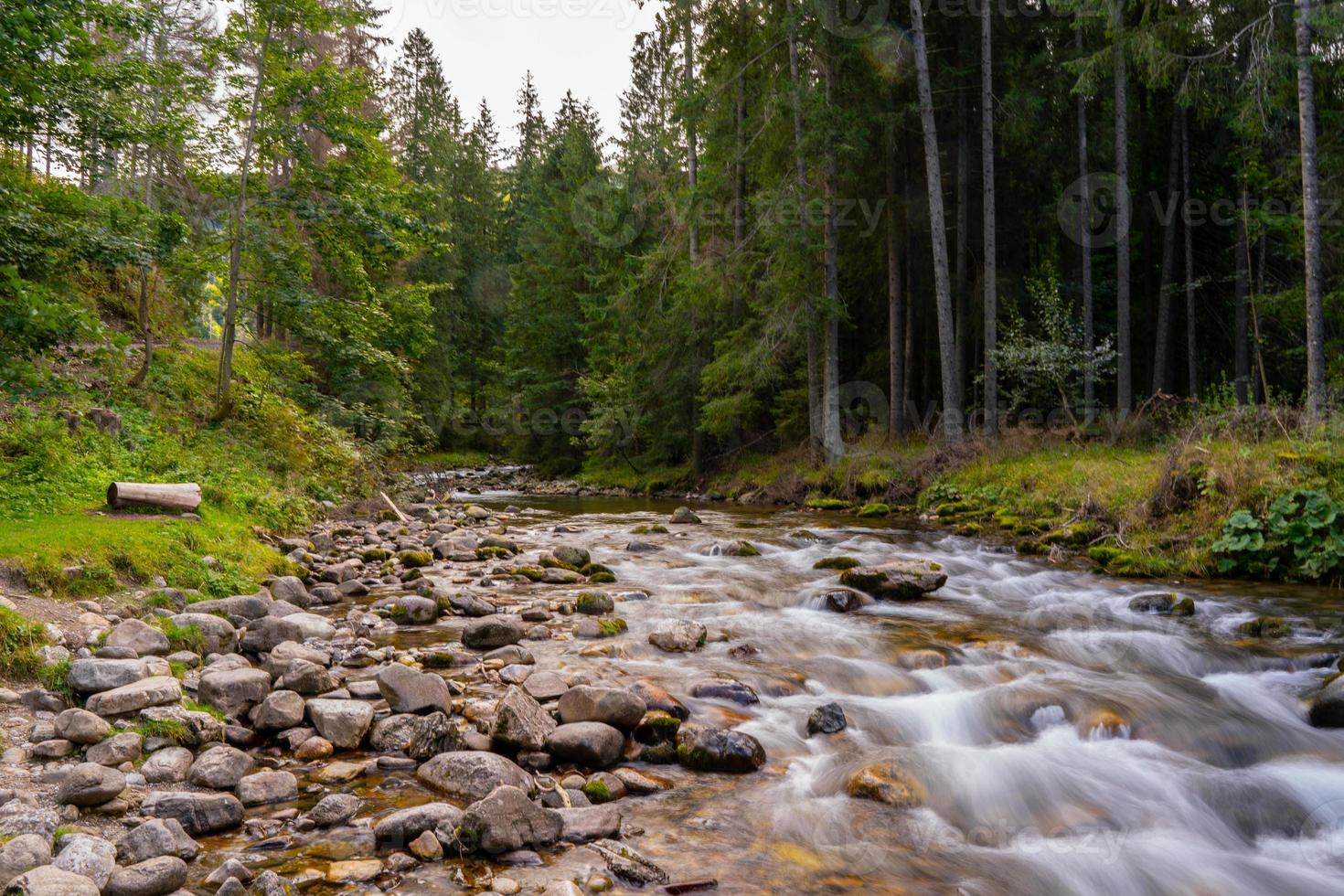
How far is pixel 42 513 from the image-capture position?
7059 mm

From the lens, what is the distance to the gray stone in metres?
5.09

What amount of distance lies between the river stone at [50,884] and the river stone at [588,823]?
5.80 ft

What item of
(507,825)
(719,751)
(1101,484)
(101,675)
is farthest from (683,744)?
(1101,484)

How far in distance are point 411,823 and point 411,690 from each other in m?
1.42

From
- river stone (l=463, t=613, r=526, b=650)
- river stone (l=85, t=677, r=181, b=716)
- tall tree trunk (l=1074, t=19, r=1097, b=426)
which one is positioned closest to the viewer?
river stone (l=85, t=677, r=181, b=716)

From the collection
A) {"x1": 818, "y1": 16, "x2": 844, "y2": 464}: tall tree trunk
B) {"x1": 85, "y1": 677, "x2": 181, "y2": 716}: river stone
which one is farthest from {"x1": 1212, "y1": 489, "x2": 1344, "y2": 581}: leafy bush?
{"x1": 85, "y1": 677, "x2": 181, "y2": 716}: river stone

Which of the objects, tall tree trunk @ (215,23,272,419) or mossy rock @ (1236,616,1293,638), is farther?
tall tree trunk @ (215,23,272,419)

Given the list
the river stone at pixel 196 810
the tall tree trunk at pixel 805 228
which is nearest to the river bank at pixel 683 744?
the river stone at pixel 196 810

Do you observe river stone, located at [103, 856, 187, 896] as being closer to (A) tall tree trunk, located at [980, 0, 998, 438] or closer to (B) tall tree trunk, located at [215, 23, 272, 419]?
(B) tall tree trunk, located at [215, 23, 272, 419]

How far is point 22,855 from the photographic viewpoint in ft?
8.96

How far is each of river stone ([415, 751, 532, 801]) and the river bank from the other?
0.07ft

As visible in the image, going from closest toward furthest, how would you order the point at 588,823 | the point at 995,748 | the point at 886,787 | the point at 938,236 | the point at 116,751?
the point at 588,823 → the point at 116,751 → the point at 886,787 → the point at 995,748 → the point at 938,236

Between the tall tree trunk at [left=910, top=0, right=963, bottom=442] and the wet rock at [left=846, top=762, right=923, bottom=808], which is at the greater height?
the tall tree trunk at [left=910, top=0, right=963, bottom=442]

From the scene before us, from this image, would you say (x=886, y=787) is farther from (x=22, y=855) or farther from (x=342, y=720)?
(x=22, y=855)
